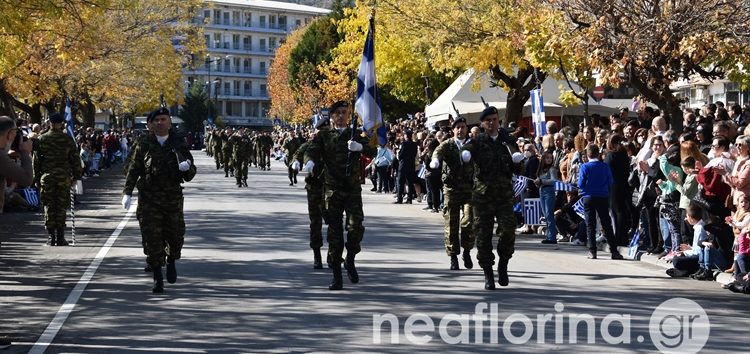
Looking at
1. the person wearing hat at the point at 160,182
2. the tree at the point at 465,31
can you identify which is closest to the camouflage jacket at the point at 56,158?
the person wearing hat at the point at 160,182

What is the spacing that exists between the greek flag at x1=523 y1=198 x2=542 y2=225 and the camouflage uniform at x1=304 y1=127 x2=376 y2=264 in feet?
24.7

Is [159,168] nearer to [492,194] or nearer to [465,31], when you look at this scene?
[492,194]

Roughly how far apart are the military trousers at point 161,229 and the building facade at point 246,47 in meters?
148

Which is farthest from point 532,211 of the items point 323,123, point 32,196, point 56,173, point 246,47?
point 246,47

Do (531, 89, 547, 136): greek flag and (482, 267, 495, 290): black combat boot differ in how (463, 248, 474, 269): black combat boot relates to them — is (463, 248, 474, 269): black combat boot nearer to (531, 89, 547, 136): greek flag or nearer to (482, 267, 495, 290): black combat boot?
(482, 267, 495, 290): black combat boot

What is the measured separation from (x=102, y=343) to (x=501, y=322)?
3139 millimetres

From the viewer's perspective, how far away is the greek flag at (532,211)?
809 inches

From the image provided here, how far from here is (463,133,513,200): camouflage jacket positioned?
525 inches

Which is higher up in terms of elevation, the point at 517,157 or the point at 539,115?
the point at 539,115

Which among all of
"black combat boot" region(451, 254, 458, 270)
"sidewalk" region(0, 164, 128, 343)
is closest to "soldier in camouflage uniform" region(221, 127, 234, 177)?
"sidewalk" region(0, 164, 128, 343)

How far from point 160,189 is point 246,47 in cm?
15260

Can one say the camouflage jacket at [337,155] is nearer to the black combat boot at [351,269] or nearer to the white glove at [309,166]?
the white glove at [309,166]

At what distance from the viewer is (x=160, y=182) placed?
13.2 meters

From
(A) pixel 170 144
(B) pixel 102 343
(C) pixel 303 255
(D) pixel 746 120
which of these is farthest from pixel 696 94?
(B) pixel 102 343
